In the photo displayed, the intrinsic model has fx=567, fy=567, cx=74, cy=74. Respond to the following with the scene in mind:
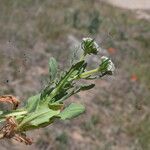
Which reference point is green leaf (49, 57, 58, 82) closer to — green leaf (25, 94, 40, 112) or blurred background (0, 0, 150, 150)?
green leaf (25, 94, 40, 112)

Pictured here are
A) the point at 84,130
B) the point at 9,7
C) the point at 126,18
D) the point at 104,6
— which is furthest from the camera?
the point at 104,6

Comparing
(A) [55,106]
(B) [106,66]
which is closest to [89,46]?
Result: (B) [106,66]

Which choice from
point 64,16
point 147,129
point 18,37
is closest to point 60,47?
point 18,37

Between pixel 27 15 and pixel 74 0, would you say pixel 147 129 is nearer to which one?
pixel 27 15

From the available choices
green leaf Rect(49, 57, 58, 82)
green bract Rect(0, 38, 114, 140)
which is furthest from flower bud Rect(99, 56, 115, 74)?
green leaf Rect(49, 57, 58, 82)

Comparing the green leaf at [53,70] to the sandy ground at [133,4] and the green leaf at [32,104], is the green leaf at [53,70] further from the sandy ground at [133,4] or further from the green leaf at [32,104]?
the sandy ground at [133,4]
